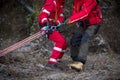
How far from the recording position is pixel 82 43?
6996mm

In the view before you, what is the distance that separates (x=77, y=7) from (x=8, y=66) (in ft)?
6.25

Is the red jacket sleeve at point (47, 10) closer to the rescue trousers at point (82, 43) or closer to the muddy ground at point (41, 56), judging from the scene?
the rescue trousers at point (82, 43)

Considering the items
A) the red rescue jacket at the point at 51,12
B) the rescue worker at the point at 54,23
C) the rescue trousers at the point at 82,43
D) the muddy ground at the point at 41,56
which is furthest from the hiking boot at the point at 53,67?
the red rescue jacket at the point at 51,12

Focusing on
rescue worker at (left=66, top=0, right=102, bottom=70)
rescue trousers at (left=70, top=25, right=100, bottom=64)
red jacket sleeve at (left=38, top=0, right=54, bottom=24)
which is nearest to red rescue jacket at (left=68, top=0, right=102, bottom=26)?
rescue worker at (left=66, top=0, right=102, bottom=70)

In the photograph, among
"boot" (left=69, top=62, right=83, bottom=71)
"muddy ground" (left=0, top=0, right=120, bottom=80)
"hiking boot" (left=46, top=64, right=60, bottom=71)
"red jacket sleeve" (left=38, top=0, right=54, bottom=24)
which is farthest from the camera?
"red jacket sleeve" (left=38, top=0, right=54, bottom=24)

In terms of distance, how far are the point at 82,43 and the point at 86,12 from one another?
657 millimetres

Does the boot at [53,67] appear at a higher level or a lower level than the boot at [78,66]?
higher

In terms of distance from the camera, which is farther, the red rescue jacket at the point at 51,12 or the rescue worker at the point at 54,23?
the red rescue jacket at the point at 51,12

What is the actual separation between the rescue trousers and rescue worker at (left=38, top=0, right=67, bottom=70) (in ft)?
1.14

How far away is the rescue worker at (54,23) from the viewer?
700 centimetres

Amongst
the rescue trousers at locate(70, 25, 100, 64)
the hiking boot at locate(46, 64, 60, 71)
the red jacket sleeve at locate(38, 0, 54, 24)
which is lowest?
the hiking boot at locate(46, 64, 60, 71)

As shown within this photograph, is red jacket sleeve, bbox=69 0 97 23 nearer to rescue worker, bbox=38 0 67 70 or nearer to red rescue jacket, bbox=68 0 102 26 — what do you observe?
→ red rescue jacket, bbox=68 0 102 26

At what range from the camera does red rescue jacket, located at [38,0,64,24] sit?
715cm

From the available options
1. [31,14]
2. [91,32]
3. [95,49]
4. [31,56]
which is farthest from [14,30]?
[91,32]
